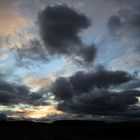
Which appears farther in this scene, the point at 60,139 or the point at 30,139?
the point at 60,139

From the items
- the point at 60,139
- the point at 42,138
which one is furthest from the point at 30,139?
the point at 60,139

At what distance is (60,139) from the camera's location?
5956 centimetres

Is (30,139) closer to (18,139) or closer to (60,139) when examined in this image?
(18,139)

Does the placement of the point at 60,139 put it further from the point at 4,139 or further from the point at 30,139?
the point at 4,139

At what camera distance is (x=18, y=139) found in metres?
56.8

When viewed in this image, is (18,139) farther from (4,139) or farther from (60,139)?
(60,139)

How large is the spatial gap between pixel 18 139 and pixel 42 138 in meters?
4.43

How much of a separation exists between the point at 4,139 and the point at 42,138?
6.87 m

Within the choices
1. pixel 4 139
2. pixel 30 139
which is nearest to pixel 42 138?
pixel 30 139

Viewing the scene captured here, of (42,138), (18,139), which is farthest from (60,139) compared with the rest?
(18,139)

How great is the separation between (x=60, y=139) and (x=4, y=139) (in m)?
10.6

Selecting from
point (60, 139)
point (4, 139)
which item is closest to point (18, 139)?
point (4, 139)

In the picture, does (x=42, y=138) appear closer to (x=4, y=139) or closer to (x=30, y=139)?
(x=30, y=139)

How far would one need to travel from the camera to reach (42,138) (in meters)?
56.6
